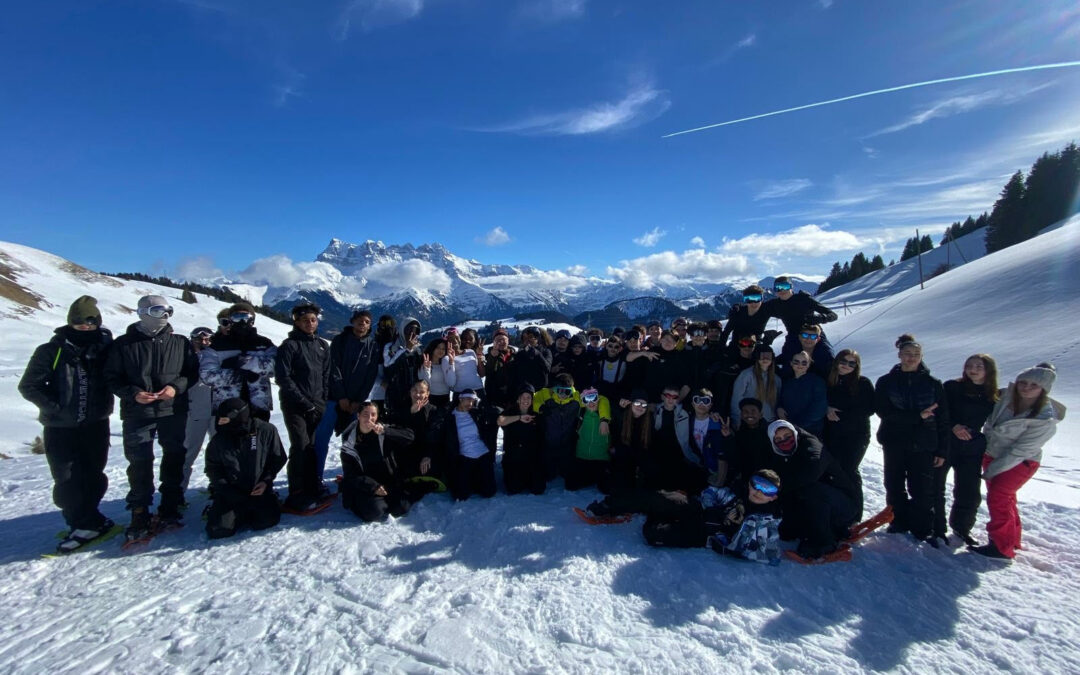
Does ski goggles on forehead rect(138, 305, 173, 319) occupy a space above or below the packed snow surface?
above

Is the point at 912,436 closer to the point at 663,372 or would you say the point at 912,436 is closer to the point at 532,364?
the point at 663,372

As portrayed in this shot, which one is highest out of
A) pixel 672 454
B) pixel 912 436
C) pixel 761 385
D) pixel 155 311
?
pixel 155 311

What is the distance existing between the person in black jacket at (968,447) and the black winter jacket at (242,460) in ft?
25.0

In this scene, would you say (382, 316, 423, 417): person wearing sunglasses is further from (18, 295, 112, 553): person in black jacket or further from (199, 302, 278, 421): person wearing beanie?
(18, 295, 112, 553): person in black jacket

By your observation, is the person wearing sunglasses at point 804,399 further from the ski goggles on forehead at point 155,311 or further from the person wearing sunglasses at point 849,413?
Answer: the ski goggles on forehead at point 155,311

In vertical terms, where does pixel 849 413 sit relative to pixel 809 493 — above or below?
above

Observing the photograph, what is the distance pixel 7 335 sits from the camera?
2811 cm

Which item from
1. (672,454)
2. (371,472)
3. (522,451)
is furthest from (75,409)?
(672,454)

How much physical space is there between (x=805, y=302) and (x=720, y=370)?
1525 mm

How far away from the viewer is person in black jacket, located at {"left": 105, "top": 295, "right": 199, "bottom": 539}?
5059 millimetres

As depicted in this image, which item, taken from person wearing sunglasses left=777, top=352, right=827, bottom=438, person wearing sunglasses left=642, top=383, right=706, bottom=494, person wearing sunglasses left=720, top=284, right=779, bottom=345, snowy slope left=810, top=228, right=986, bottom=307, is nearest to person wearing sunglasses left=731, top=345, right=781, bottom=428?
person wearing sunglasses left=777, top=352, right=827, bottom=438

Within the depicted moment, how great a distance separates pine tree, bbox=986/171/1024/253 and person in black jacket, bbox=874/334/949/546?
62797 mm

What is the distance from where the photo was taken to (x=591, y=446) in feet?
22.7

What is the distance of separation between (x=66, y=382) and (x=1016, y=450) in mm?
9909
